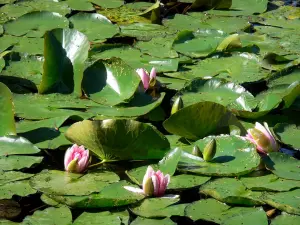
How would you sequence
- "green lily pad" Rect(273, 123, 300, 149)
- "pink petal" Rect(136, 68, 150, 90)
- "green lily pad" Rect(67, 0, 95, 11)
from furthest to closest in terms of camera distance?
"green lily pad" Rect(67, 0, 95, 11) < "pink petal" Rect(136, 68, 150, 90) < "green lily pad" Rect(273, 123, 300, 149)

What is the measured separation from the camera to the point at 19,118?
2828mm

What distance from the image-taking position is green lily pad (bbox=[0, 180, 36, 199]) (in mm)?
2279

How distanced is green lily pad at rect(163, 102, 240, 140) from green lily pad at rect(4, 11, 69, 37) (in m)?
1.38

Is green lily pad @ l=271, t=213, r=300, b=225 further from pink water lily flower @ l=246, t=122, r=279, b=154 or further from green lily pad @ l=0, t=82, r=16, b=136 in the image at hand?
green lily pad @ l=0, t=82, r=16, b=136

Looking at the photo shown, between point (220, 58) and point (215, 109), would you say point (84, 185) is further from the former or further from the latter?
point (220, 58)

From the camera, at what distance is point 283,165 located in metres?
2.52

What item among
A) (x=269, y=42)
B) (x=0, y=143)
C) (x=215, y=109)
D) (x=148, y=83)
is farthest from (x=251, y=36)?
(x=0, y=143)

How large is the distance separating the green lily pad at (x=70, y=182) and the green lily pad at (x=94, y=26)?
1.47m

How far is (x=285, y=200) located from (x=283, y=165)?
9.9 inches

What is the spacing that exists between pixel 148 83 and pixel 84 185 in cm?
82

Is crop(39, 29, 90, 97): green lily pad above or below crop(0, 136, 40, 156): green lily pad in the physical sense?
above

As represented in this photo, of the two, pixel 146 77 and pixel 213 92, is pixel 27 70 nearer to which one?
pixel 146 77

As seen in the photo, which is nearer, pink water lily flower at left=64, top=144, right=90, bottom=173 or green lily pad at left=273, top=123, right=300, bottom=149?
pink water lily flower at left=64, top=144, right=90, bottom=173

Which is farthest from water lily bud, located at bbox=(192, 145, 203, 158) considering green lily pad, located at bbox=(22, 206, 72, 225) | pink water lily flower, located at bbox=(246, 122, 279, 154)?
green lily pad, located at bbox=(22, 206, 72, 225)
